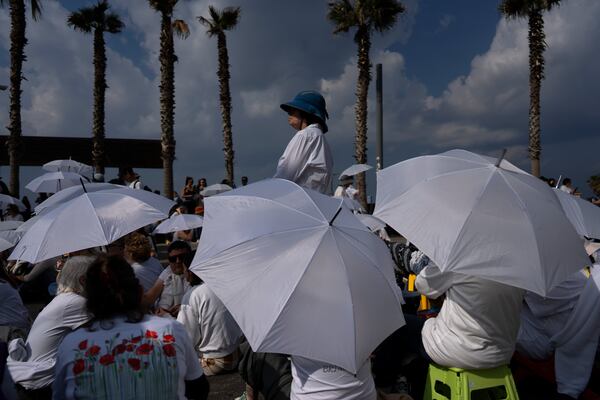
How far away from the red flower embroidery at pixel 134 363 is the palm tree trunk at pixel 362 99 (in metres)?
16.5

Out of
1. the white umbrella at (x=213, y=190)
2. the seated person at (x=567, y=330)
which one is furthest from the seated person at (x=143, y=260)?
the white umbrella at (x=213, y=190)

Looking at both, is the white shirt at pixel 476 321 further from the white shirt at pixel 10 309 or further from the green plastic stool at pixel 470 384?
the white shirt at pixel 10 309

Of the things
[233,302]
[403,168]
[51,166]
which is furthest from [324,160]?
[51,166]

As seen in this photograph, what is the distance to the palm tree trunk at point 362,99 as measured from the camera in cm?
1861

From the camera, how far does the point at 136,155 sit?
973 inches

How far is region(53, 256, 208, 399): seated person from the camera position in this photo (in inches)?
88.0

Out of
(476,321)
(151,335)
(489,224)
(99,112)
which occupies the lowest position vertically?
(476,321)

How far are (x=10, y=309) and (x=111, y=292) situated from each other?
Result: 2.29m

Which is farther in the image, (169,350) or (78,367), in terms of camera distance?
(169,350)

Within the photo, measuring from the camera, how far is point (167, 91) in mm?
17062

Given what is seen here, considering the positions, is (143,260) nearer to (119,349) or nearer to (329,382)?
(119,349)

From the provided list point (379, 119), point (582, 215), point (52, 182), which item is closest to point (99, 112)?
point (52, 182)

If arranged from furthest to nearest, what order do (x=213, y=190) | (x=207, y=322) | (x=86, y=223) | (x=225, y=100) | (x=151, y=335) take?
(x=225, y=100)
(x=213, y=190)
(x=207, y=322)
(x=86, y=223)
(x=151, y=335)

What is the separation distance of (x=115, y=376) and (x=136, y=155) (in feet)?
78.2
